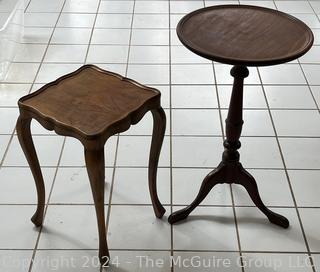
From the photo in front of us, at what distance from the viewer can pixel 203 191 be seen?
2.02 meters

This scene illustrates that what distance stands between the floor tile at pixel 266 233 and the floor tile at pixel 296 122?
0.57m

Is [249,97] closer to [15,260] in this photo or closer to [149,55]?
[149,55]

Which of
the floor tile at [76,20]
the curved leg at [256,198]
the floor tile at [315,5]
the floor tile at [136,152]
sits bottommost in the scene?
the floor tile at [315,5]

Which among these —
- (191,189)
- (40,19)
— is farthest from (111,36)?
(191,189)

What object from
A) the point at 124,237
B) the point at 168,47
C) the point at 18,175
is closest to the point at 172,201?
the point at 124,237

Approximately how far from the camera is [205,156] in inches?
93.6

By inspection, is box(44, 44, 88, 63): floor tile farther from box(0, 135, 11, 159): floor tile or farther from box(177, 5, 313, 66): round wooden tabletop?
box(177, 5, 313, 66): round wooden tabletop

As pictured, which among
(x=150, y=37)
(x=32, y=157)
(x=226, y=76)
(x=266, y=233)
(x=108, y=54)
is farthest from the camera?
(x=150, y=37)

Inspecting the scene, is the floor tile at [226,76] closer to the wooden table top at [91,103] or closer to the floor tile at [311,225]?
the floor tile at [311,225]

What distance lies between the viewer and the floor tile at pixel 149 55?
10.2ft

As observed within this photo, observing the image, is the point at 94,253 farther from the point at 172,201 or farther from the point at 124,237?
the point at 172,201

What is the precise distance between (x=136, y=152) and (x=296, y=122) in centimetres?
87

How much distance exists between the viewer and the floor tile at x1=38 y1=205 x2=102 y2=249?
1943 millimetres

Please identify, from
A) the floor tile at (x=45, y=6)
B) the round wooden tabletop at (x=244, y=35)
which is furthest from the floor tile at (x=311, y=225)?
the floor tile at (x=45, y=6)
